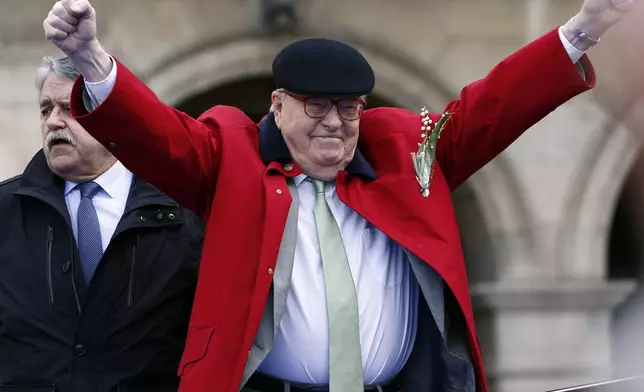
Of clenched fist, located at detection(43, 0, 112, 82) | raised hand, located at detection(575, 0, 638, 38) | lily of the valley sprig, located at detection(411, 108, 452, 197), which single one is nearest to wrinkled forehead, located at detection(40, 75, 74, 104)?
clenched fist, located at detection(43, 0, 112, 82)

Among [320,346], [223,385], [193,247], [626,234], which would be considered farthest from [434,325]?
[626,234]

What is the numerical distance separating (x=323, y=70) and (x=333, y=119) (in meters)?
0.11

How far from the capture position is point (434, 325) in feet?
9.12

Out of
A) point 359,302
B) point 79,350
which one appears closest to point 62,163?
point 79,350

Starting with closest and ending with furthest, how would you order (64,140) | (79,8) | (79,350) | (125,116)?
1. (79,8)
2. (125,116)
3. (79,350)
4. (64,140)

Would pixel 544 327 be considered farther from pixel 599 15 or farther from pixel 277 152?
pixel 599 15

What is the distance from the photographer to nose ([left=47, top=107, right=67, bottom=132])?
3.22m

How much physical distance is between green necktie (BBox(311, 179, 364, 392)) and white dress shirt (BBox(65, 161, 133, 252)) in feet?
2.41

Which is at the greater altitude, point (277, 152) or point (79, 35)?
point (79, 35)

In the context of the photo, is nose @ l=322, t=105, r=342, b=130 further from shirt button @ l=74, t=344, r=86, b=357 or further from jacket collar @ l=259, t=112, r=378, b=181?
shirt button @ l=74, t=344, r=86, b=357

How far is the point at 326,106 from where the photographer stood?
276 centimetres

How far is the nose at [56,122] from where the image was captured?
10.6 ft

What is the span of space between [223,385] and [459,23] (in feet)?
14.9

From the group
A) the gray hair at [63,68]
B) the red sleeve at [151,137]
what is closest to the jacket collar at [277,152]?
the red sleeve at [151,137]
